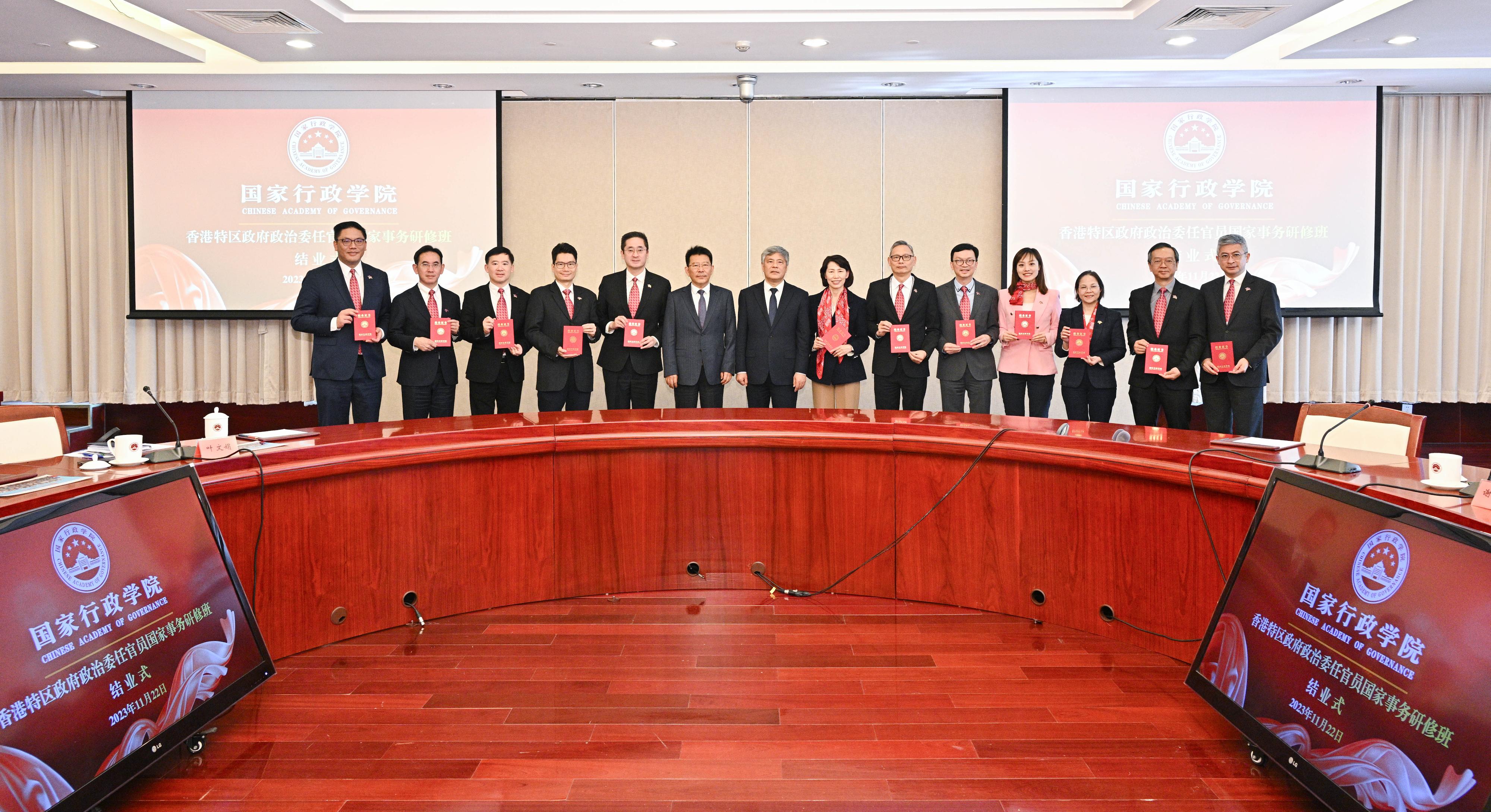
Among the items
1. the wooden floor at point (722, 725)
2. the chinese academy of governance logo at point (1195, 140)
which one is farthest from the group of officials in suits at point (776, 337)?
the wooden floor at point (722, 725)

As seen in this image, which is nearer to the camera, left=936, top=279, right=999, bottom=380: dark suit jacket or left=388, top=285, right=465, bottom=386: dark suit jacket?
left=388, top=285, right=465, bottom=386: dark suit jacket

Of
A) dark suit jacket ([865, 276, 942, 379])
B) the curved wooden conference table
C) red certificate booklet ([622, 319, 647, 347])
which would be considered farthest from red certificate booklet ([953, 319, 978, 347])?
red certificate booklet ([622, 319, 647, 347])

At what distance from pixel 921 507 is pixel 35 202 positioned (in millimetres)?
6670

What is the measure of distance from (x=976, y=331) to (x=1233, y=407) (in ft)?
4.54

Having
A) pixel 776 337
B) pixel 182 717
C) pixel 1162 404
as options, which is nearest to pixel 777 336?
pixel 776 337

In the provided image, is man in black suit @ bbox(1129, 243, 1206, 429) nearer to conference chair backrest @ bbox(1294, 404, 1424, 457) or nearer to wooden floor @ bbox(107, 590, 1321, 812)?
conference chair backrest @ bbox(1294, 404, 1424, 457)

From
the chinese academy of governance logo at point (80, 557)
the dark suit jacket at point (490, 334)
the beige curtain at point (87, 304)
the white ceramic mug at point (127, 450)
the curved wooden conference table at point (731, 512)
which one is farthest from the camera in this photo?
the beige curtain at point (87, 304)

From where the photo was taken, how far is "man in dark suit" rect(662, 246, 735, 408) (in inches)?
197

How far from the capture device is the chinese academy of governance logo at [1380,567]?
5.41 feet

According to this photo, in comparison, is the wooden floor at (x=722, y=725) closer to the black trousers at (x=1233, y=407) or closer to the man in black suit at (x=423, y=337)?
the man in black suit at (x=423, y=337)

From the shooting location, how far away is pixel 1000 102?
20.9 ft

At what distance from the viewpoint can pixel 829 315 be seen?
5.02 m

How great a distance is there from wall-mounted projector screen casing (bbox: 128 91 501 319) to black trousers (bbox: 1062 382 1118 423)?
3871 millimetres

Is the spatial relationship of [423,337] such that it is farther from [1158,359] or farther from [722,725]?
[1158,359]
